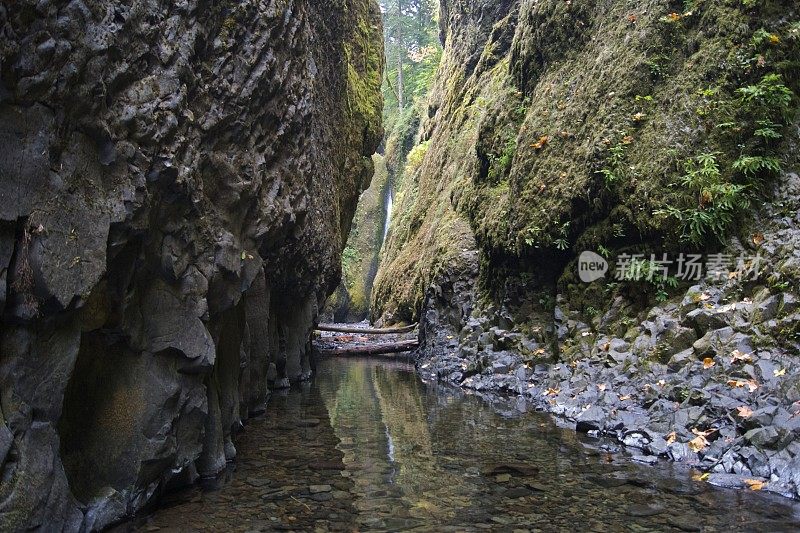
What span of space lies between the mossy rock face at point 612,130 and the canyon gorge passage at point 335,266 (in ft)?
0.19

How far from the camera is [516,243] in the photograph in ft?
43.3

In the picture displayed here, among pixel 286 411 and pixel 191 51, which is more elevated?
pixel 191 51

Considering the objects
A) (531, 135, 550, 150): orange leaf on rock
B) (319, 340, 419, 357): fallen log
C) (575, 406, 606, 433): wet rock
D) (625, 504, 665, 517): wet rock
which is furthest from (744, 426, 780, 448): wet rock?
(319, 340, 419, 357): fallen log

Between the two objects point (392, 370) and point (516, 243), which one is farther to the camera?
point (392, 370)

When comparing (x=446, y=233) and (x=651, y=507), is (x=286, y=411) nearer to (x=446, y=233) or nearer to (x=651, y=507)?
(x=651, y=507)

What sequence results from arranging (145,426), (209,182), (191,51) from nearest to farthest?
1. (145,426)
2. (191,51)
3. (209,182)

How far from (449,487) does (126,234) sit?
404 centimetres

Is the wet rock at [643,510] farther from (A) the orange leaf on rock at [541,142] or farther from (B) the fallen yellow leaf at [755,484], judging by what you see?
(A) the orange leaf on rock at [541,142]

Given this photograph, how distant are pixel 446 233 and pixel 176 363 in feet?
45.2

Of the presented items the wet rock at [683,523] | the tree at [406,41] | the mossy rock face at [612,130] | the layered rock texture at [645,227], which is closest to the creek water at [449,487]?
the wet rock at [683,523]

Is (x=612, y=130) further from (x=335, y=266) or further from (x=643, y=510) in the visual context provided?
(x=335, y=266)

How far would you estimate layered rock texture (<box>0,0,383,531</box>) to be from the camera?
152 inches

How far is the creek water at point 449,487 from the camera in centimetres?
507

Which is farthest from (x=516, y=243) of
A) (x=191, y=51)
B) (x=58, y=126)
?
(x=58, y=126)
